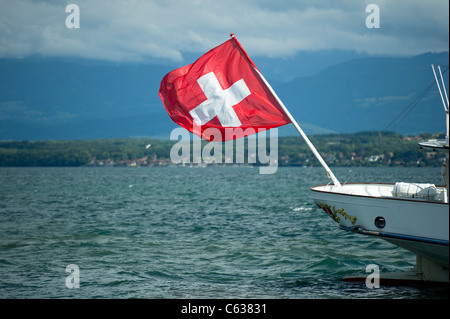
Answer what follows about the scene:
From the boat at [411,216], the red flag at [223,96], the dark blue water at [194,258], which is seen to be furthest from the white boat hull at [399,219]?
the red flag at [223,96]

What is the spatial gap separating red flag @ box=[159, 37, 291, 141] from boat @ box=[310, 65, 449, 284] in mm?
2852

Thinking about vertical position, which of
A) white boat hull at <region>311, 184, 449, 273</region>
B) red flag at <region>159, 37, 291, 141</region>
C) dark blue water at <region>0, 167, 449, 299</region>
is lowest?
dark blue water at <region>0, 167, 449, 299</region>

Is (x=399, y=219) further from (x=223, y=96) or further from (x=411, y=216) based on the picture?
(x=223, y=96)

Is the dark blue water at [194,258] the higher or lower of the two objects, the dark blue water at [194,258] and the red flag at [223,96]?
the lower

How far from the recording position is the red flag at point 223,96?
16.7 meters

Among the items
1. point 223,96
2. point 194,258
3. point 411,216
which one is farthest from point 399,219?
point 194,258

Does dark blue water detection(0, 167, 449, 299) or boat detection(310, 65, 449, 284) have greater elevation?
boat detection(310, 65, 449, 284)

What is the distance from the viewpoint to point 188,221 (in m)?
40.1

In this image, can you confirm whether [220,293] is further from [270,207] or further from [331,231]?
[270,207]

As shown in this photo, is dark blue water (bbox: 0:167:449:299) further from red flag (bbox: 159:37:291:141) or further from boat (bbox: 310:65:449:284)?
red flag (bbox: 159:37:291:141)

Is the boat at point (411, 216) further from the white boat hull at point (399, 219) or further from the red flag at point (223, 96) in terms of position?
the red flag at point (223, 96)

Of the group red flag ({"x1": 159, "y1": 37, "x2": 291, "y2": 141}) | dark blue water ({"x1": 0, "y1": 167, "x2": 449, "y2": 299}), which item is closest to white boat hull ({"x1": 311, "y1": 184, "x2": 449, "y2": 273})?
Result: dark blue water ({"x1": 0, "y1": 167, "x2": 449, "y2": 299})

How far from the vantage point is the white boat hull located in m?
14.7
